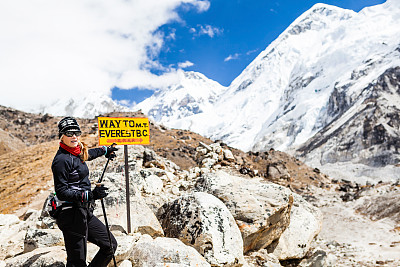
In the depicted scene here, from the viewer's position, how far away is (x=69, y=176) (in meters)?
3.97

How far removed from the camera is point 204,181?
9906 mm

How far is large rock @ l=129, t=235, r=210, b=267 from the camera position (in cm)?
505

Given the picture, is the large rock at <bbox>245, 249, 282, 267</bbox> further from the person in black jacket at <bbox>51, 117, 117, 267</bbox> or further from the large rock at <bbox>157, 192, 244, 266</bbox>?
the person in black jacket at <bbox>51, 117, 117, 267</bbox>

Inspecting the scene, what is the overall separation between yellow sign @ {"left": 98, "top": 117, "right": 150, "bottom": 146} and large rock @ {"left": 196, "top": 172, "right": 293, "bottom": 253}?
3.35 m

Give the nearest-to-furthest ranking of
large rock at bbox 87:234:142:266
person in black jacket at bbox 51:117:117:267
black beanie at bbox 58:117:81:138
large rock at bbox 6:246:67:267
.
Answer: person in black jacket at bbox 51:117:117:267 → black beanie at bbox 58:117:81:138 → large rock at bbox 6:246:67:267 → large rock at bbox 87:234:142:266

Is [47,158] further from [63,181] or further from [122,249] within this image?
[63,181]

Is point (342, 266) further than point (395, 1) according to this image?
No

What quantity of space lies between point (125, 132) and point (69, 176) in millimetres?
2992

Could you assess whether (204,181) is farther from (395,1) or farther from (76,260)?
(395,1)

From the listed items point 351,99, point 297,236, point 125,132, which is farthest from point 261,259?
point 351,99

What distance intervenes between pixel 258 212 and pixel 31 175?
1734 cm

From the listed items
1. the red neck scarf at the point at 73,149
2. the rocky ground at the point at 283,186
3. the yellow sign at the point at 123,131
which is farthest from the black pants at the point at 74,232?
the rocky ground at the point at 283,186

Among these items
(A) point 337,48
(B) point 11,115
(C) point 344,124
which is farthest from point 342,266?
(A) point 337,48

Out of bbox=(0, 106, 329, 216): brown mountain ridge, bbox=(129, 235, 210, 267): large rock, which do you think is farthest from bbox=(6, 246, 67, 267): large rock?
bbox=(0, 106, 329, 216): brown mountain ridge
